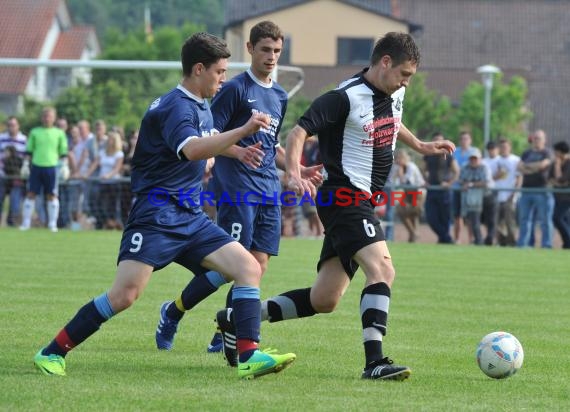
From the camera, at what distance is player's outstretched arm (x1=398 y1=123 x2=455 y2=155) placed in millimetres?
8234

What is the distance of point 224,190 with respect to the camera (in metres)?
8.70

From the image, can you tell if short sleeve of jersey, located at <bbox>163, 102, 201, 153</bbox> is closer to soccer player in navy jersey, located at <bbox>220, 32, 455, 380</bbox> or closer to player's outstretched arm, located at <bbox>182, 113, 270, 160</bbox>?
player's outstretched arm, located at <bbox>182, 113, 270, 160</bbox>

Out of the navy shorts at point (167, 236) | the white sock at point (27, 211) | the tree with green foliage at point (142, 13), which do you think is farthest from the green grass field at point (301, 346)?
the tree with green foliage at point (142, 13)

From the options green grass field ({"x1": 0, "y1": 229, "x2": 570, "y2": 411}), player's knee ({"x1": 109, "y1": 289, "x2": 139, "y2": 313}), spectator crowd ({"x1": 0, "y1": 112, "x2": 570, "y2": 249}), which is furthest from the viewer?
spectator crowd ({"x1": 0, "y1": 112, "x2": 570, "y2": 249})

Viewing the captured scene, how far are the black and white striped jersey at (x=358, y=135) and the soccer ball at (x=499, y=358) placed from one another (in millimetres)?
1243

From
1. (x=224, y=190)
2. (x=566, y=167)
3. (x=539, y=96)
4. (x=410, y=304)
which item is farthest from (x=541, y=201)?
(x=539, y=96)

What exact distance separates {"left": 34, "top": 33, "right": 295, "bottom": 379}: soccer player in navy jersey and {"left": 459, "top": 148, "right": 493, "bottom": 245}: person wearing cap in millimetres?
15131

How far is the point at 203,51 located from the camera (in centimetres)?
723

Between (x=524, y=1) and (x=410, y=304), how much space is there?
66.4 meters

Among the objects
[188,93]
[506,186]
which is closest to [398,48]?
[188,93]

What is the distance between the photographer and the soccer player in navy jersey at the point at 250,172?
854 centimetres

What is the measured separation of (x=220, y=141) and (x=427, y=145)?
2081 mm

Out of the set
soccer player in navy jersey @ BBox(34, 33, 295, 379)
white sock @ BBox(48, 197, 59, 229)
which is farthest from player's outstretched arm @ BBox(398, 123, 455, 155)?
white sock @ BBox(48, 197, 59, 229)

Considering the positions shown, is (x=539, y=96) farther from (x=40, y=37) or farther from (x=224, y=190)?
(x=224, y=190)
